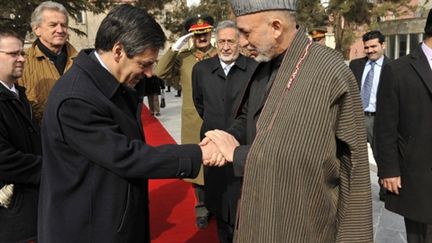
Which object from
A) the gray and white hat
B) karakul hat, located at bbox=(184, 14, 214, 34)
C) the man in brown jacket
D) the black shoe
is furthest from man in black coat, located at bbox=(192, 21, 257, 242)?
the gray and white hat

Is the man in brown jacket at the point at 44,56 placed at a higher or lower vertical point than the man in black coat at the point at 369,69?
higher

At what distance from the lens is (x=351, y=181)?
1774 mm

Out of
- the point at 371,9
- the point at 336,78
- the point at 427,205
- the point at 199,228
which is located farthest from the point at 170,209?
the point at 371,9

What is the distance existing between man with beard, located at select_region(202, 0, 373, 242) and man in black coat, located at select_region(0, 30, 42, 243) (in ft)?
3.84

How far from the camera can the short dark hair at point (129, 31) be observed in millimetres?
1720

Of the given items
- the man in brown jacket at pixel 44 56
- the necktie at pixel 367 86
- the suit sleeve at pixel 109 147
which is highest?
the man in brown jacket at pixel 44 56

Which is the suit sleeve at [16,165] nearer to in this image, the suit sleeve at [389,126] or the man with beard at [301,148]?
the man with beard at [301,148]

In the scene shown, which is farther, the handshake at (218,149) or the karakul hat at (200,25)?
the karakul hat at (200,25)

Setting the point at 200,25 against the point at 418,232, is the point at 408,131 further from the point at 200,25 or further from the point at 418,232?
the point at 200,25

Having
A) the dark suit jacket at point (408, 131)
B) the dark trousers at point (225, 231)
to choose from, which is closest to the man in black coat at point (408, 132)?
the dark suit jacket at point (408, 131)

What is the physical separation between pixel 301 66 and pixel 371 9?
15177 mm

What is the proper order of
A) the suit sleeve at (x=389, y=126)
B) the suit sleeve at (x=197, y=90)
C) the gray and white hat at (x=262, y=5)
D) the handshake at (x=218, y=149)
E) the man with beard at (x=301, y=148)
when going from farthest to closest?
1. the suit sleeve at (x=197, y=90)
2. the suit sleeve at (x=389, y=126)
3. the handshake at (x=218, y=149)
4. the gray and white hat at (x=262, y=5)
5. the man with beard at (x=301, y=148)

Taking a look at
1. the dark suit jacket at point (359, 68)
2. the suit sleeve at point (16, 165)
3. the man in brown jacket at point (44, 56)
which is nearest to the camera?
the suit sleeve at point (16, 165)

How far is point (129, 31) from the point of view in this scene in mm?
1715
